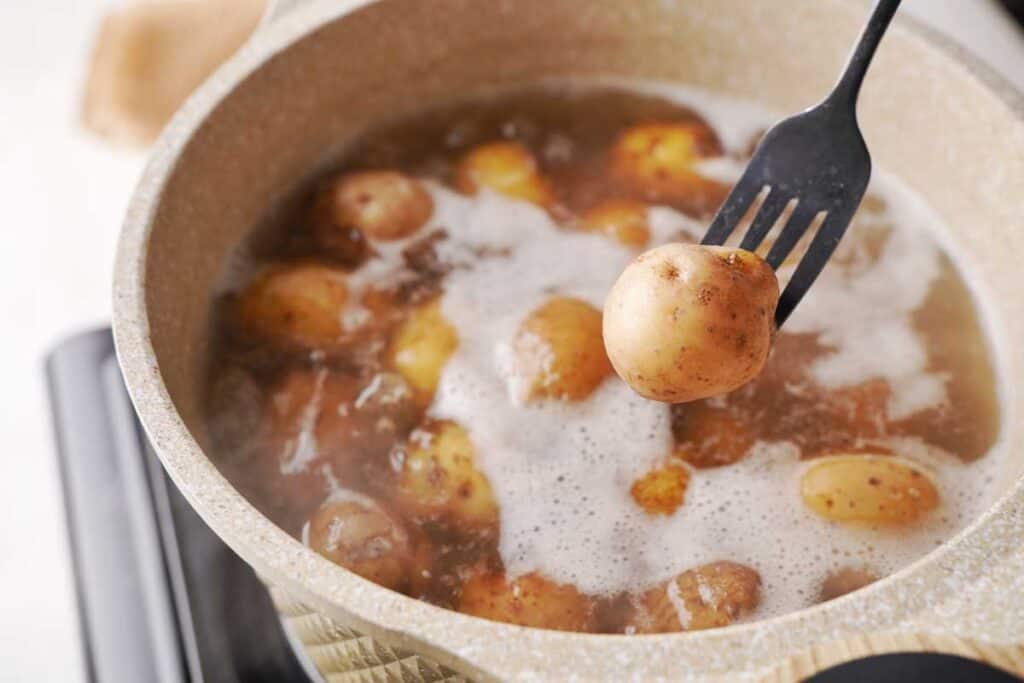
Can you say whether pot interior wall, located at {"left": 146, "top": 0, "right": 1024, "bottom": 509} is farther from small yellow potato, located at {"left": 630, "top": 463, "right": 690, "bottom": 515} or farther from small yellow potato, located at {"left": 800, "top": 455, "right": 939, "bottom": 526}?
small yellow potato, located at {"left": 630, "top": 463, "right": 690, "bottom": 515}

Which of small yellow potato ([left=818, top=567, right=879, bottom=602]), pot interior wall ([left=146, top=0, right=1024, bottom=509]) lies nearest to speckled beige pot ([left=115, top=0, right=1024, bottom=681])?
pot interior wall ([left=146, top=0, right=1024, bottom=509])

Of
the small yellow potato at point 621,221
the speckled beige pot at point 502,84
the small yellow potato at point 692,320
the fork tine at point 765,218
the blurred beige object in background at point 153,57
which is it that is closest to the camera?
the speckled beige pot at point 502,84

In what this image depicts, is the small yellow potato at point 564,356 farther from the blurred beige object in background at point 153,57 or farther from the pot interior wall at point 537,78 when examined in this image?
the blurred beige object in background at point 153,57

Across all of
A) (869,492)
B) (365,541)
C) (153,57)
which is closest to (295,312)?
(365,541)

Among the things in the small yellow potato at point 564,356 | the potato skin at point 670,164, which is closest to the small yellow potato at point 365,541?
the small yellow potato at point 564,356

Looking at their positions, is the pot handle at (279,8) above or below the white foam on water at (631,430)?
above

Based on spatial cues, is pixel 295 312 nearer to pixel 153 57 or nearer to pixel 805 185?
pixel 805 185
